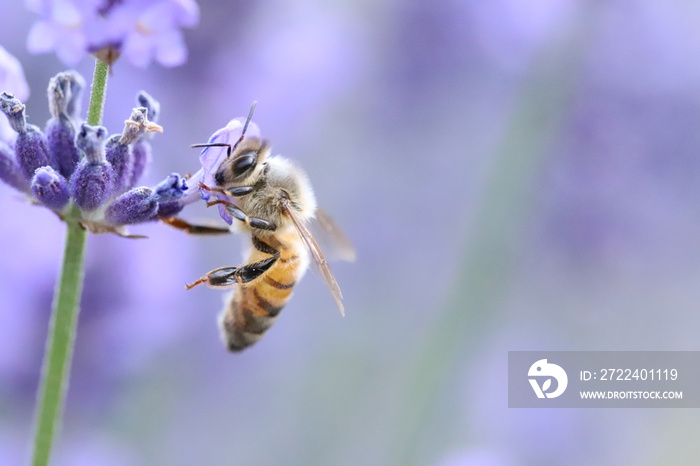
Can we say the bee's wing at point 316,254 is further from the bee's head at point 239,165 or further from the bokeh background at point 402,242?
the bokeh background at point 402,242

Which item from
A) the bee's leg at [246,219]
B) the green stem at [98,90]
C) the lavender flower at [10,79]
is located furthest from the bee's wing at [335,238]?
the green stem at [98,90]

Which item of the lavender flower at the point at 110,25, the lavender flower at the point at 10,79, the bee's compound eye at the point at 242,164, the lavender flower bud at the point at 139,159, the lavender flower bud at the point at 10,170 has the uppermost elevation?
the bee's compound eye at the point at 242,164

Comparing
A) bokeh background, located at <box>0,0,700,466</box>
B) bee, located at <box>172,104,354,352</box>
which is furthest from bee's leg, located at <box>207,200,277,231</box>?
bokeh background, located at <box>0,0,700,466</box>

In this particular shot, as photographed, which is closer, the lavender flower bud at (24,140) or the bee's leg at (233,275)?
the lavender flower bud at (24,140)

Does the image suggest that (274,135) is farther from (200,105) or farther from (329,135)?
(329,135)

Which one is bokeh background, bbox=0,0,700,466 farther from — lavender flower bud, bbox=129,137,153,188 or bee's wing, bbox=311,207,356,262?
lavender flower bud, bbox=129,137,153,188

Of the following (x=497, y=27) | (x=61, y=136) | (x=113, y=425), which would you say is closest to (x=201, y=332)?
(x=113, y=425)
